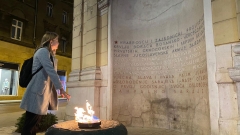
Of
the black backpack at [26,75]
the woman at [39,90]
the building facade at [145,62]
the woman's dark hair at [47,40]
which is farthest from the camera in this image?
the building facade at [145,62]

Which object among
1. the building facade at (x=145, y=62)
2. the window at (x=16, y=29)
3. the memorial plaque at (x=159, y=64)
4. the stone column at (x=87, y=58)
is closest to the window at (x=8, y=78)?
the window at (x=16, y=29)

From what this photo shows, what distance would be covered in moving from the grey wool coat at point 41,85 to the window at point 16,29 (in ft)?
50.9

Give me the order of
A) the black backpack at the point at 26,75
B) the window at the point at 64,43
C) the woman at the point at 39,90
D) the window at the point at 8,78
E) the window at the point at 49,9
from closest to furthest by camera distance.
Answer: the woman at the point at 39,90, the black backpack at the point at 26,75, the window at the point at 8,78, the window at the point at 49,9, the window at the point at 64,43

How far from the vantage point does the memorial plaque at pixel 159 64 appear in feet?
13.2

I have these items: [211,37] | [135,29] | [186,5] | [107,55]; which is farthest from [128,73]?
[211,37]

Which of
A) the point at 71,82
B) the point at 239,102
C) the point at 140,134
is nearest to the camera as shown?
the point at 239,102

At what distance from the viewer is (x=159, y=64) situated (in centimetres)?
491

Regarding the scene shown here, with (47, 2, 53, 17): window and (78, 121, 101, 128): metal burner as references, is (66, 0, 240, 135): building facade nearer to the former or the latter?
(78, 121, 101, 128): metal burner

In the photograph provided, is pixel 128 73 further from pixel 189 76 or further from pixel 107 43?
pixel 189 76

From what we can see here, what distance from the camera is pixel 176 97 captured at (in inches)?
177

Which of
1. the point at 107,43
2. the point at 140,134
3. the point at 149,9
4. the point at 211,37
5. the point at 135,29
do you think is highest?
the point at 149,9

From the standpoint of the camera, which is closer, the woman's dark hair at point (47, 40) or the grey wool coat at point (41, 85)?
the grey wool coat at point (41, 85)

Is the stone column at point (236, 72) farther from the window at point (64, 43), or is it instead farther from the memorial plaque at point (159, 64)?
the window at point (64, 43)

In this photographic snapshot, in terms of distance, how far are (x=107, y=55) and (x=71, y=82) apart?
157 cm
